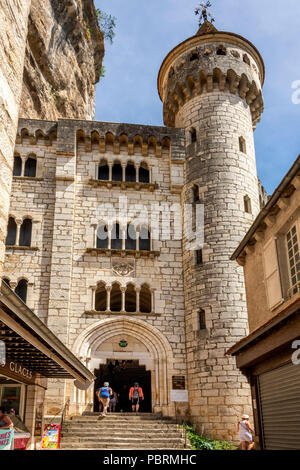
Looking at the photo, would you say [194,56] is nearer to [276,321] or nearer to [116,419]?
[116,419]

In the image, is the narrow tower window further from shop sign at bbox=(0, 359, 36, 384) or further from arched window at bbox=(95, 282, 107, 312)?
shop sign at bbox=(0, 359, 36, 384)

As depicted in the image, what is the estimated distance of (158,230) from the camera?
20.4 m

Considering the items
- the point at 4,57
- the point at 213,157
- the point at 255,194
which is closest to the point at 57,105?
the point at 213,157

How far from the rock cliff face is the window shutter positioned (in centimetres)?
1566

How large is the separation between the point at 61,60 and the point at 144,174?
10.2m

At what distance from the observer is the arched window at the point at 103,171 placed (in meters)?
21.7

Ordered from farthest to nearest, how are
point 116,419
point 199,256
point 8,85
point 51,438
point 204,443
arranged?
point 199,256
point 116,419
point 204,443
point 51,438
point 8,85

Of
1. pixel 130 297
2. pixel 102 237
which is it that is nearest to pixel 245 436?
pixel 102 237

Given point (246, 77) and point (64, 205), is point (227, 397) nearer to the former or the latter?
point (64, 205)

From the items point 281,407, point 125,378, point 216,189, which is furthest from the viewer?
point 125,378

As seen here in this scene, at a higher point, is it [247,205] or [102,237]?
[247,205]

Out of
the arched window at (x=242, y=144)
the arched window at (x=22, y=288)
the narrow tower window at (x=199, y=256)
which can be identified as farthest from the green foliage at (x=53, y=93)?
the narrow tower window at (x=199, y=256)

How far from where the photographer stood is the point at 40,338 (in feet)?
26.5

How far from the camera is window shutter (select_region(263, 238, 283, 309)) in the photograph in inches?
410
